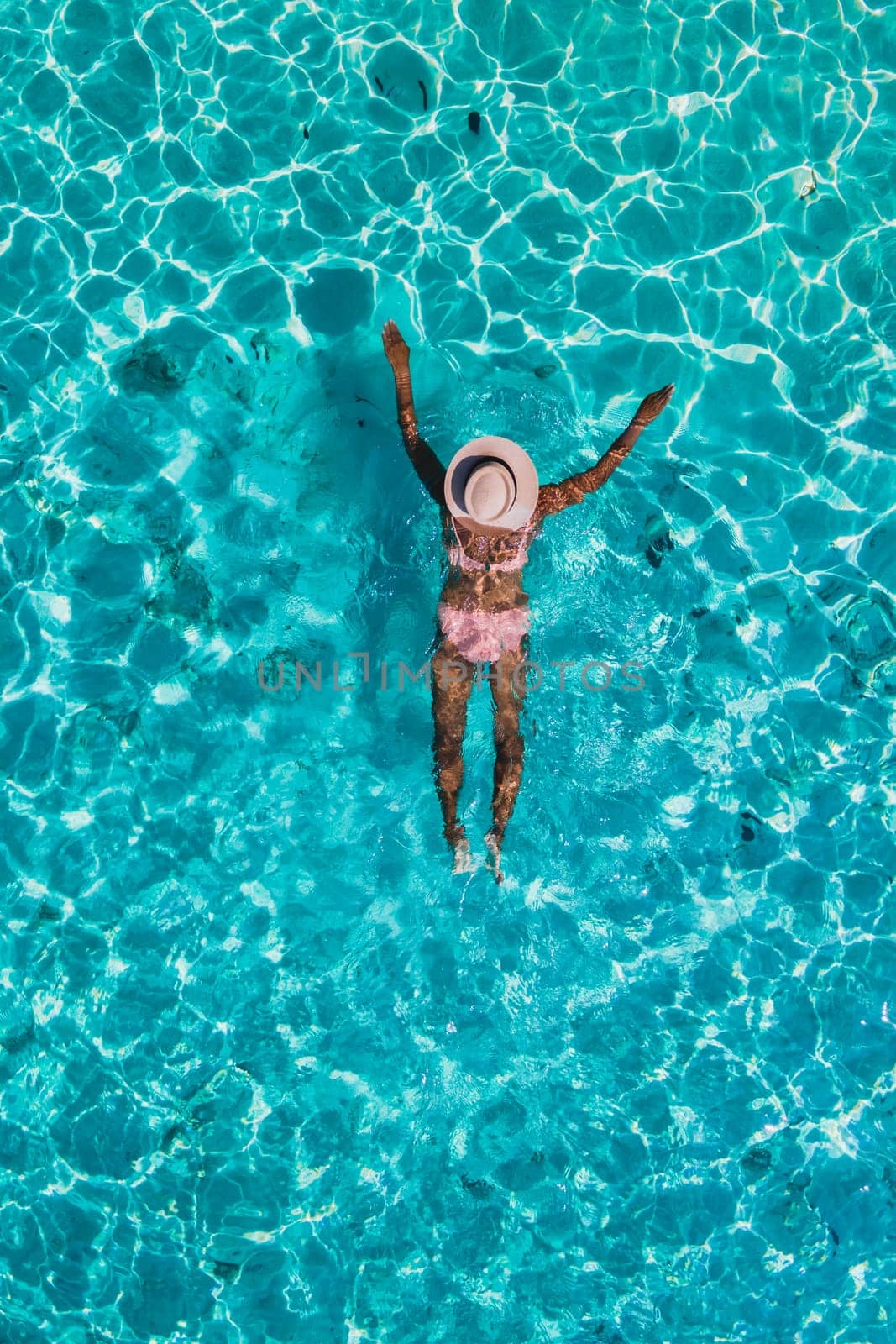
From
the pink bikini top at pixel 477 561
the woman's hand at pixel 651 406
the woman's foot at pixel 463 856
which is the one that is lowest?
the woman's foot at pixel 463 856

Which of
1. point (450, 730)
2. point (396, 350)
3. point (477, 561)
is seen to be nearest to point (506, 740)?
point (450, 730)

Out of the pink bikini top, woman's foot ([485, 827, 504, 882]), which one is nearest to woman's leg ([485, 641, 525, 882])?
woman's foot ([485, 827, 504, 882])

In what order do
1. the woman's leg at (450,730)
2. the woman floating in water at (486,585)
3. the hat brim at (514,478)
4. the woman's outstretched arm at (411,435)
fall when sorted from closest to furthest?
the hat brim at (514,478) → the woman floating in water at (486,585) → the woman's outstretched arm at (411,435) → the woman's leg at (450,730)

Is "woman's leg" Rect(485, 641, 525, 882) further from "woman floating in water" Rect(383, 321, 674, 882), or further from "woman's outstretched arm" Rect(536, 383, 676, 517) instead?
"woman's outstretched arm" Rect(536, 383, 676, 517)

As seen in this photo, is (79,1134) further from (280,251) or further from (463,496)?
(280,251)

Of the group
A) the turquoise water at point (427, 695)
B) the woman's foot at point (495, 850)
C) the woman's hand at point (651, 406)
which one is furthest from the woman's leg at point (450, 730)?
the woman's hand at point (651, 406)

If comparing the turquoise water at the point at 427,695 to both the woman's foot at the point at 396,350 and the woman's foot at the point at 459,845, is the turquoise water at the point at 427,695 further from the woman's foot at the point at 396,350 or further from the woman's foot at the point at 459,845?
the woman's foot at the point at 396,350
